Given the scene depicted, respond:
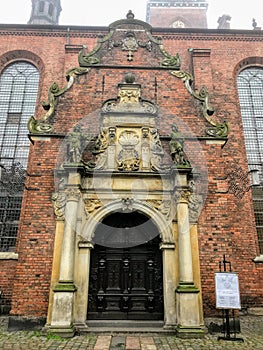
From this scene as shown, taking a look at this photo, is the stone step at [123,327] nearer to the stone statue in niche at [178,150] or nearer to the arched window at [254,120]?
the stone statue in niche at [178,150]

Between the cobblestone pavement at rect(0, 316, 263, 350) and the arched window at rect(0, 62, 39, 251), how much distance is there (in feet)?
14.6

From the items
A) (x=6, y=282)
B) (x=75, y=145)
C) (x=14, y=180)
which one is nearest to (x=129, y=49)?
(x=75, y=145)

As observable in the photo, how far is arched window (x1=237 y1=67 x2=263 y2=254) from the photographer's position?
456 inches

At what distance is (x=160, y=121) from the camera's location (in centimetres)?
920

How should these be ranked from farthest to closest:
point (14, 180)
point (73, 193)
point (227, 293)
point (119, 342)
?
point (14, 180)
point (73, 193)
point (227, 293)
point (119, 342)

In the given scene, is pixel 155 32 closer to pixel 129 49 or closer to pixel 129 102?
pixel 129 49

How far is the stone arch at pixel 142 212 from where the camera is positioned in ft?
25.5

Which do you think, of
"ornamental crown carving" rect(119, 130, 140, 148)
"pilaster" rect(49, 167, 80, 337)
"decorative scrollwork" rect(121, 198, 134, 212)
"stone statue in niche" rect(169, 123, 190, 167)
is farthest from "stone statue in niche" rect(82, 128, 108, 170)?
"stone statue in niche" rect(169, 123, 190, 167)

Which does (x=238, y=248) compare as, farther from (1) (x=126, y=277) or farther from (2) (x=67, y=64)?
(2) (x=67, y=64)

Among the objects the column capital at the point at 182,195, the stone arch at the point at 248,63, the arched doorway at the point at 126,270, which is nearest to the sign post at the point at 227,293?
the arched doorway at the point at 126,270

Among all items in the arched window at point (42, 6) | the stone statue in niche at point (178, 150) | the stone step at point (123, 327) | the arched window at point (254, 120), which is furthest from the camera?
the arched window at point (42, 6)

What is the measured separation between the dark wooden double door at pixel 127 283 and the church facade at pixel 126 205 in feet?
0.08

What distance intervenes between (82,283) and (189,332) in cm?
265

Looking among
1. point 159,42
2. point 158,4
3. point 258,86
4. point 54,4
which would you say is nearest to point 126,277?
point 159,42
